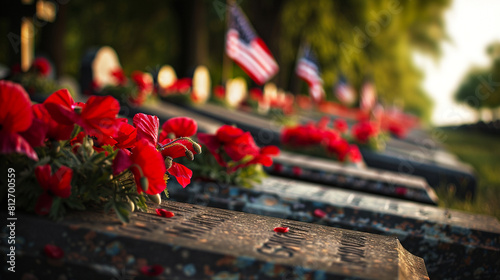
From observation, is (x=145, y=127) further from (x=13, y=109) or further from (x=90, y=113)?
(x=13, y=109)

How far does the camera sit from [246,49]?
7.09m

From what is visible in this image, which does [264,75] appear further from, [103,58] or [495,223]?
[495,223]

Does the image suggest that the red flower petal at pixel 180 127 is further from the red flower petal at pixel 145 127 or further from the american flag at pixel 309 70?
the american flag at pixel 309 70

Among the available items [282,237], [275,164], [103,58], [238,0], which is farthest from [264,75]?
[282,237]

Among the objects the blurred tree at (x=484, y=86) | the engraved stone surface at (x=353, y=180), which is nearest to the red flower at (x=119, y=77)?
the engraved stone surface at (x=353, y=180)

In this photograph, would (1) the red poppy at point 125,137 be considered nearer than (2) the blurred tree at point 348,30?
Yes

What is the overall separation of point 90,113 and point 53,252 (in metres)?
0.38

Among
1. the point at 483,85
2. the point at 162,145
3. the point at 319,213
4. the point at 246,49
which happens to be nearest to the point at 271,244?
the point at 162,145

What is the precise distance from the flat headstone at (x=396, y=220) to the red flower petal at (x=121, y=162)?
1.19 m

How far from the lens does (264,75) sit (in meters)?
7.18

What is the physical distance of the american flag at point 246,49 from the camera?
6.95 meters

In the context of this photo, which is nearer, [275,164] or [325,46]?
[275,164]

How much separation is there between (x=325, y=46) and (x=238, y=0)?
14.2 feet

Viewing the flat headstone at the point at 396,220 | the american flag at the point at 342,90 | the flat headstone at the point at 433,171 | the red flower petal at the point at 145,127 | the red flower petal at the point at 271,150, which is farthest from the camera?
the american flag at the point at 342,90
